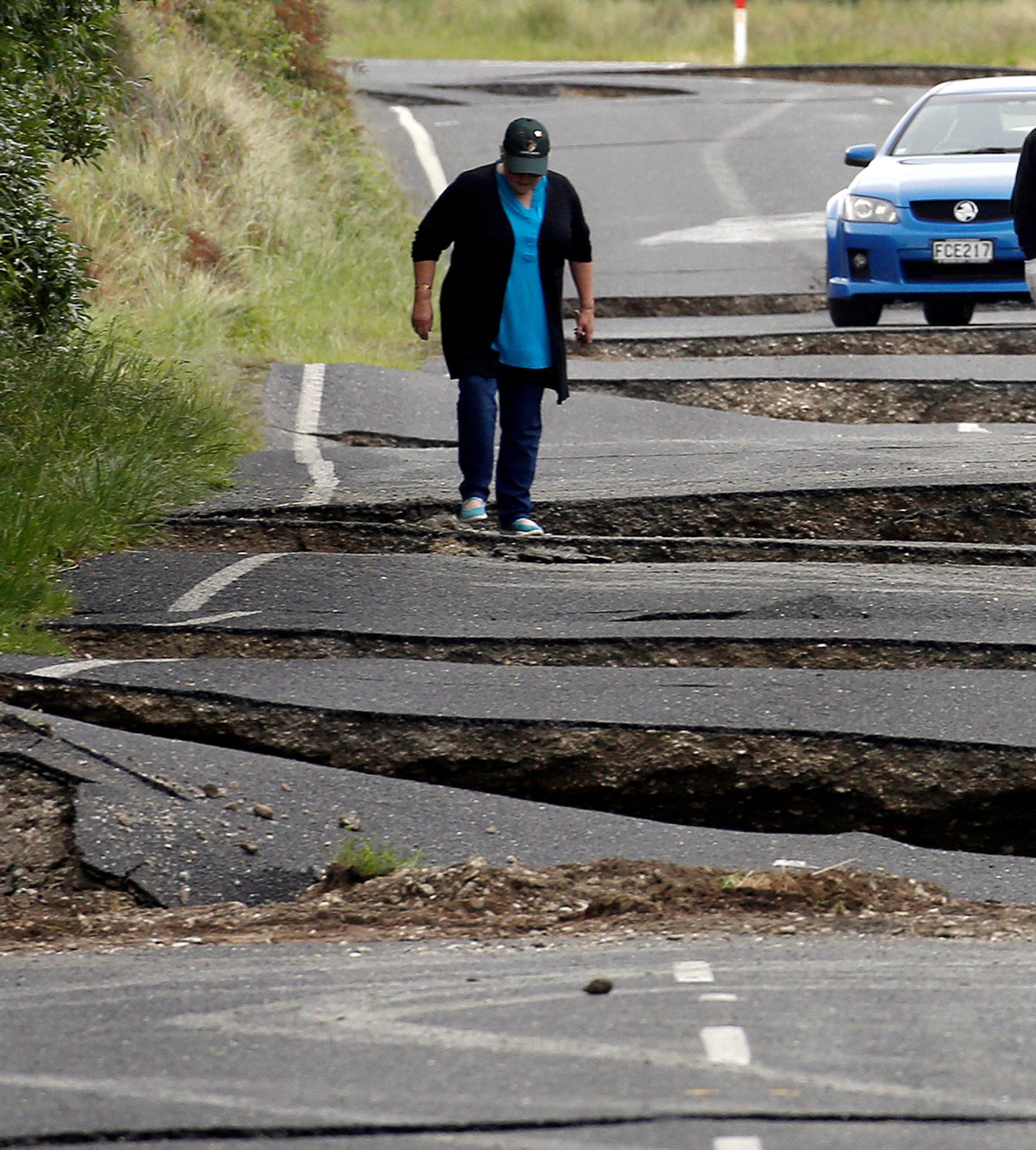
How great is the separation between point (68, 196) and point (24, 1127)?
11048mm

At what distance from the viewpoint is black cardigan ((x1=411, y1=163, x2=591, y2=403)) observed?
7551 mm

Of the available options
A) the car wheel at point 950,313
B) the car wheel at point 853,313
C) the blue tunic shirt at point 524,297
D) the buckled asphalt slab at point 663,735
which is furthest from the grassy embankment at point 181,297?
the car wheel at point 950,313

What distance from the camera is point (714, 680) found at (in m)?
6.10

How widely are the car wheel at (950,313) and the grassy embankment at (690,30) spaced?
1627cm

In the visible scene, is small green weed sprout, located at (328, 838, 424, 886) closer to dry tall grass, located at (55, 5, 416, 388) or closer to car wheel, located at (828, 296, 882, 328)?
dry tall grass, located at (55, 5, 416, 388)

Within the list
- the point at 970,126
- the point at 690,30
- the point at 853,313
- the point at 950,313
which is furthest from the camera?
the point at 690,30

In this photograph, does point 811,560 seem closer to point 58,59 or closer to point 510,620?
point 510,620

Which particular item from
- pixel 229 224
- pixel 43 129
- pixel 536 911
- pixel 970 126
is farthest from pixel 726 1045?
pixel 229 224

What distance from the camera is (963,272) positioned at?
516 inches

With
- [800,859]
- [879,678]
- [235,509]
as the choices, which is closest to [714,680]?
[879,678]

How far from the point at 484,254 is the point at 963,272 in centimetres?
647

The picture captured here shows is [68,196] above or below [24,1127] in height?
above

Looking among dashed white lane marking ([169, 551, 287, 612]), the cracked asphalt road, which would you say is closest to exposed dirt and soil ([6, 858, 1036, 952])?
the cracked asphalt road

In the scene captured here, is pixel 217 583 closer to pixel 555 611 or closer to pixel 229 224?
pixel 555 611
